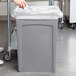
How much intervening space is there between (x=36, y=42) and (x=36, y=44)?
0.02 metres

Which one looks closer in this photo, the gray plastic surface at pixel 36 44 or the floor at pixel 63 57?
the gray plastic surface at pixel 36 44

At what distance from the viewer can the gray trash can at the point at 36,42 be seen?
2.28 meters

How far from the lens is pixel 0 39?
11.8ft

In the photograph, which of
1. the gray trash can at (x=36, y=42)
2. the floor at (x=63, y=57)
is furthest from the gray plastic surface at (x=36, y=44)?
the floor at (x=63, y=57)

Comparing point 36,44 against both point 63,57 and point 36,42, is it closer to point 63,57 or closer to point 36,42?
point 36,42

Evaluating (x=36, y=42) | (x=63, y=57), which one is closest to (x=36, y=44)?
(x=36, y=42)

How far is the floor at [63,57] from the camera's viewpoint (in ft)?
8.01

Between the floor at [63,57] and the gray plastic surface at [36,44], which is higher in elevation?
the gray plastic surface at [36,44]

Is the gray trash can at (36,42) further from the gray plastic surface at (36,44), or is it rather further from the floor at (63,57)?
the floor at (63,57)

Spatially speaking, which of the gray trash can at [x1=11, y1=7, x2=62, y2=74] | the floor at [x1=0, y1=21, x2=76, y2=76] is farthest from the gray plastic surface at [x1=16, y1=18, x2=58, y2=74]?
the floor at [x1=0, y1=21, x2=76, y2=76]

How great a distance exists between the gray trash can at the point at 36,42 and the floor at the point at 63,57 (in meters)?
0.11

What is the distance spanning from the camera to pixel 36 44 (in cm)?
234

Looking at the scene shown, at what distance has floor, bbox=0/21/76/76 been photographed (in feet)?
8.01

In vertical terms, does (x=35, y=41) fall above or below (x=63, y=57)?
above
